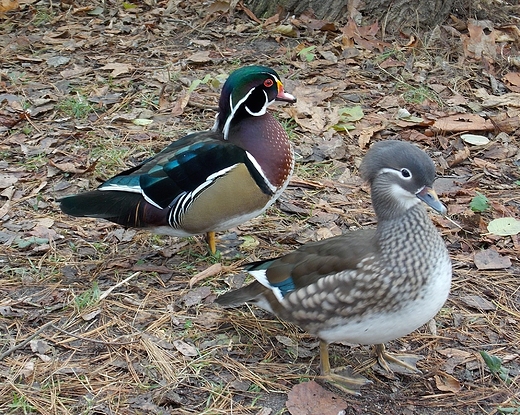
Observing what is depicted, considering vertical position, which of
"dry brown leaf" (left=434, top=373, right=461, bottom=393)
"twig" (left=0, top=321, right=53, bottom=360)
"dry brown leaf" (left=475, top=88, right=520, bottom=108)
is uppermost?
"dry brown leaf" (left=475, top=88, right=520, bottom=108)

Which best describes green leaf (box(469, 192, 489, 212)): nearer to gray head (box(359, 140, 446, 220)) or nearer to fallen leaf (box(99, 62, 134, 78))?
gray head (box(359, 140, 446, 220))

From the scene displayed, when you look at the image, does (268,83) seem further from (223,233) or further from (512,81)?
(512,81)

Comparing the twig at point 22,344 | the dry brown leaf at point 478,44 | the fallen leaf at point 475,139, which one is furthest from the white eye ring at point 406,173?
the dry brown leaf at point 478,44

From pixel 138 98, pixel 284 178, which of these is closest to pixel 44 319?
pixel 284 178

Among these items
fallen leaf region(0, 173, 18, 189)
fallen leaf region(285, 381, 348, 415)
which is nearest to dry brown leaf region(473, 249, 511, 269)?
fallen leaf region(285, 381, 348, 415)

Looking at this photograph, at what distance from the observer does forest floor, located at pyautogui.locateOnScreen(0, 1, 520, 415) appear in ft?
9.38

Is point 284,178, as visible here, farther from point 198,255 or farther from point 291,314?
point 291,314

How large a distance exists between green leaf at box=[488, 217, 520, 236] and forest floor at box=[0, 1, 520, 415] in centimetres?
2

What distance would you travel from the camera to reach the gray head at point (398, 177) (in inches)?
106

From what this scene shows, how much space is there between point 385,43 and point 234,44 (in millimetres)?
1150

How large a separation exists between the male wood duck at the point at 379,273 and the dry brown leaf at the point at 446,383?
0.42 ft

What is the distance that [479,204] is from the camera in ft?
12.9

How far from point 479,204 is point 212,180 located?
1.45 meters

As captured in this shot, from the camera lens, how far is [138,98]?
511cm
